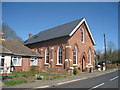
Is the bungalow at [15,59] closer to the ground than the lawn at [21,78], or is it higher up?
higher up

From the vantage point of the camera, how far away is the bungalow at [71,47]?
23984 mm

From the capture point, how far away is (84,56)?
2711 cm

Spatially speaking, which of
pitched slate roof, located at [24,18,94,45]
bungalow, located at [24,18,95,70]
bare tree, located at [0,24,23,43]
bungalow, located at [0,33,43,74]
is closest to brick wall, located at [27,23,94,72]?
bungalow, located at [24,18,95,70]

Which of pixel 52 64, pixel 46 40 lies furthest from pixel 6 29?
pixel 52 64

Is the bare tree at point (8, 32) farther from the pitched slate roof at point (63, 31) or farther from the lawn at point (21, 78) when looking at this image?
the lawn at point (21, 78)

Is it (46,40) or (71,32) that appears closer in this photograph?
(71,32)

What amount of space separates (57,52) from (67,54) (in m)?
3.05

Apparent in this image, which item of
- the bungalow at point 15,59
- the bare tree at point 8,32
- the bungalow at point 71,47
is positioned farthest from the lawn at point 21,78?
the bare tree at point 8,32

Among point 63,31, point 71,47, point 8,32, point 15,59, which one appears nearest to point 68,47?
point 71,47

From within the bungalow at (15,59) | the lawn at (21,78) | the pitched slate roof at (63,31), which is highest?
the pitched slate roof at (63,31)

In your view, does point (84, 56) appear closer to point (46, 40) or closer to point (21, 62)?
point (46, 40)

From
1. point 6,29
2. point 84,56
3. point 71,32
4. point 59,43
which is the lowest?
point 84,56

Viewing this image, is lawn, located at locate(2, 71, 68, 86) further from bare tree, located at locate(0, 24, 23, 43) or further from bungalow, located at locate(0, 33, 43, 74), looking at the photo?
bare tree, located at locate(0, 24, 23, 43)

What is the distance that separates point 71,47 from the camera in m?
24.1
